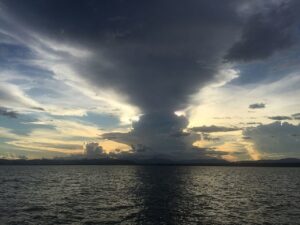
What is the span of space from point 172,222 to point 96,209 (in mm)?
15422

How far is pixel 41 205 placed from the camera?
5875 centimetres

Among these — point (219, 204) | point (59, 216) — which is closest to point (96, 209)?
point (59, 216)

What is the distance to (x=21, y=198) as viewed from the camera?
223 feet

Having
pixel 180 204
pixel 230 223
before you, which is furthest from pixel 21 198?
pixel 230 223

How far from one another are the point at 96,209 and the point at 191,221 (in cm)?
1716

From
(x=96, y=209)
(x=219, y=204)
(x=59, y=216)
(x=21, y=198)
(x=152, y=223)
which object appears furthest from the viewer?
(x=21, y=198)

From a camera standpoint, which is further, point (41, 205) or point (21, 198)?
point (21, 198)

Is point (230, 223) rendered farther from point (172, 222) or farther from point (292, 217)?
point (292, 217)

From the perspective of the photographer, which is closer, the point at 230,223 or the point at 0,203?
the point at 230,223

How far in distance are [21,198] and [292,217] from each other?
5239cm

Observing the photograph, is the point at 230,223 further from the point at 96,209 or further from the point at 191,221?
the point at 96,209

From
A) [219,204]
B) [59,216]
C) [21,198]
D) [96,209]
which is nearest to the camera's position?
[59,216]

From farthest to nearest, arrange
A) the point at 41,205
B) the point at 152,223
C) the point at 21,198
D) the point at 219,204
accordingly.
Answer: the point at 21,198, the point at 219,204, the point at 41,205, the point at 152,223

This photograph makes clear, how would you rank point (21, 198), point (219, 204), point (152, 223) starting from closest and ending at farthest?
point (152, 223), point (219, 204), point (21, 198)
